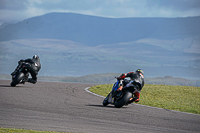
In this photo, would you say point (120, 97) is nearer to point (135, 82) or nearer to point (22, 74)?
point (135, 82)

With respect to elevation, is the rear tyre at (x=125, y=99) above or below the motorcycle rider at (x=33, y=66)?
below

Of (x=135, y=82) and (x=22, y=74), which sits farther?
(x=22, y=74)

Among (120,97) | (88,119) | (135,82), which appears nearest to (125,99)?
(120,97)

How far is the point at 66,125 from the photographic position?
8.97 metres

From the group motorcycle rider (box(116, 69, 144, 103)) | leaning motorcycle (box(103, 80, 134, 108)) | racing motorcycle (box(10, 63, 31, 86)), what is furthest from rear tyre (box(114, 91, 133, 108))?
racing motorcycle (box(10, 63, 31, 86))

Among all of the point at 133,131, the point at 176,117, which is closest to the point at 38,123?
the point at 133,131

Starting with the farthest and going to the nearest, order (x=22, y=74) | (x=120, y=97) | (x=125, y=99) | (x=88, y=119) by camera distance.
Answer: (x=22, y=74)
(x=120, y=97)
(x=125, y=99)
(x=88, y=119)

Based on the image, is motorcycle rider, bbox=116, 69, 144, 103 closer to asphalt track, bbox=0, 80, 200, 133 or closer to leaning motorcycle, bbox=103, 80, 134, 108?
leaning motorcycle, bbox=103, 80, 134, 108

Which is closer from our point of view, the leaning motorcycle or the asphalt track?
the asphalt track

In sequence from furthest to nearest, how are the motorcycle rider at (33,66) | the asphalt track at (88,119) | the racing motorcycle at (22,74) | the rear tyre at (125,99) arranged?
1. the motorcycle rider at (33,66)
2. the racing motorcycle at (22,74)
3. the rear tyre at (125,99)
4. the asphalt track at (88,119)

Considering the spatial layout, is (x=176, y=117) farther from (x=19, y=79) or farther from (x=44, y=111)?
(x=19, y=79)

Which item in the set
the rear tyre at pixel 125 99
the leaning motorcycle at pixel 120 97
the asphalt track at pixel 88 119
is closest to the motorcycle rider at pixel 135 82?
the leaning motorcycle at pixel 120 97

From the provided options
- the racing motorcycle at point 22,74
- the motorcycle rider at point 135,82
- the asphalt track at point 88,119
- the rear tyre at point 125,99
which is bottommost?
the asphalt track at point 88,119

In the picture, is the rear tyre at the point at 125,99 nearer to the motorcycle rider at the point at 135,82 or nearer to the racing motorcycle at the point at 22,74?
the motorcycle rider at the point at 135,82
